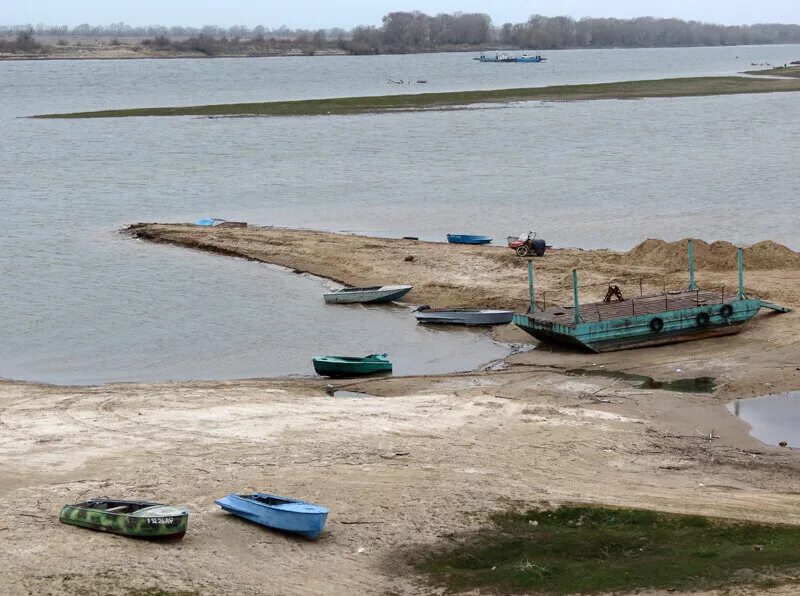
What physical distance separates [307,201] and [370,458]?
127ft

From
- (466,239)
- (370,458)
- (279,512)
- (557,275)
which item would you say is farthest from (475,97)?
(279,512)

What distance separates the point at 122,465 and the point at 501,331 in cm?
1451

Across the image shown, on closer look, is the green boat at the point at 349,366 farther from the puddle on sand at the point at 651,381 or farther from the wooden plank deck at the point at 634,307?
the puddle on sand at the point at 651,381

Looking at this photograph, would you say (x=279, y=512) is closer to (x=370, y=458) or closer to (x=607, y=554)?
(x=370, y=458)

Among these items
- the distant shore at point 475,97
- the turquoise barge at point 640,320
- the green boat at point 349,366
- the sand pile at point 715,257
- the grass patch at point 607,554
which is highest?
the distant shore at point 475,97

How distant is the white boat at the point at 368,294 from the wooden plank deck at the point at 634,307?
229 inches

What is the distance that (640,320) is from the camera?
3061cm

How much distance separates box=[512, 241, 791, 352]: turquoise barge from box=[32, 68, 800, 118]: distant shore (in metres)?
78.6

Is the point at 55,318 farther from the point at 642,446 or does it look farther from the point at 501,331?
the point at 642,446

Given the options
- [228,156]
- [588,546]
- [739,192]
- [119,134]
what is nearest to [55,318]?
[588,546]

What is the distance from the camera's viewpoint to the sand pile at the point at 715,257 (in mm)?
37000

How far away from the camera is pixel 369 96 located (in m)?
126

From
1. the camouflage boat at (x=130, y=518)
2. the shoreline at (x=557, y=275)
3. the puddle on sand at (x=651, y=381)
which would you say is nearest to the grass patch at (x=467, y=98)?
the shoreline at (x=557, y=275)

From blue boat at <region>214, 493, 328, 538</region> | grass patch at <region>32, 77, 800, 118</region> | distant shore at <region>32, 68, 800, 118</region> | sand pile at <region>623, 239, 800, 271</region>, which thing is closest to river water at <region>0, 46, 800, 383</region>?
distant shore at <region>32, 68, 800, 118</region>
